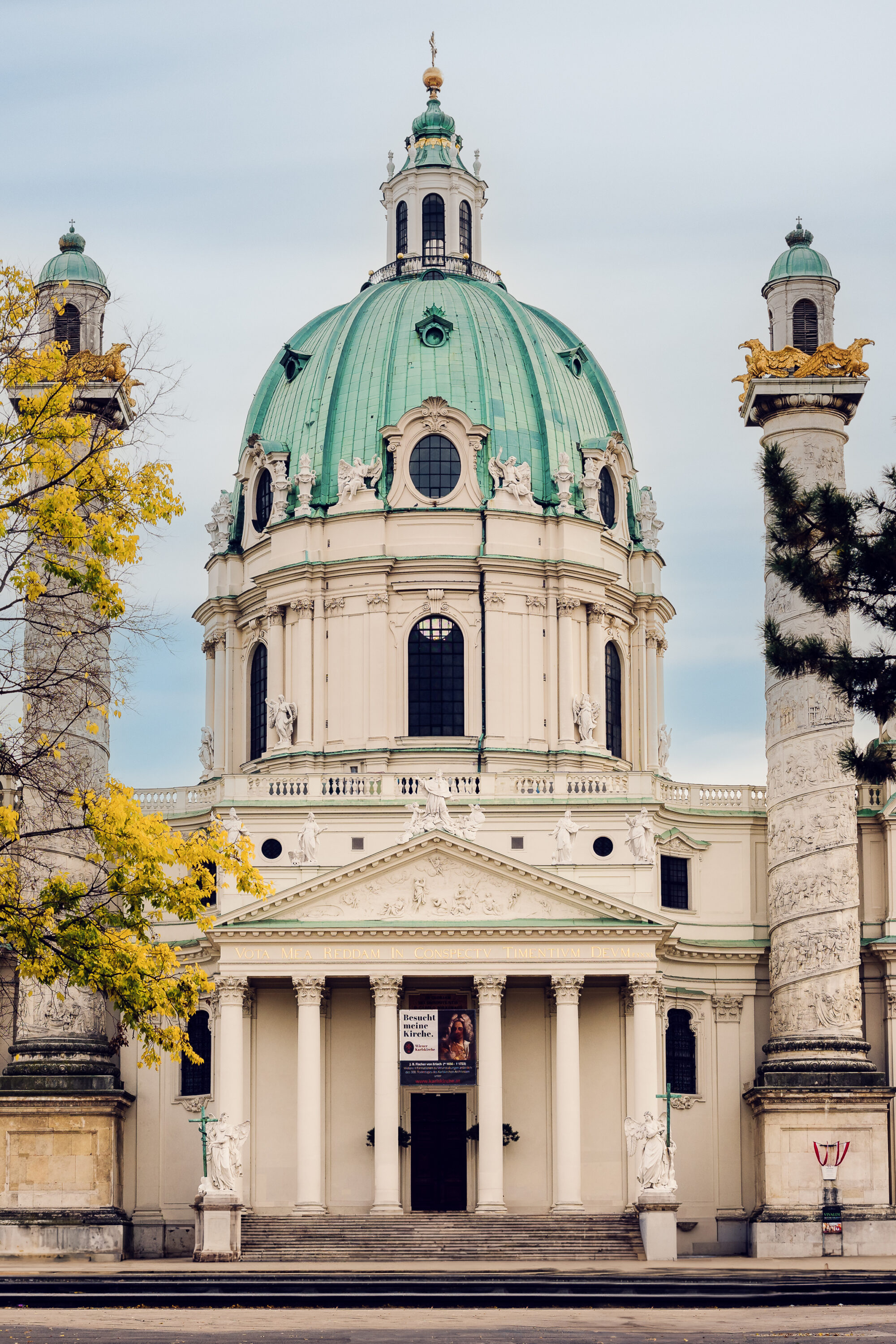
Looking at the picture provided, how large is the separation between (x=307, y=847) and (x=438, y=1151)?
10046 mm

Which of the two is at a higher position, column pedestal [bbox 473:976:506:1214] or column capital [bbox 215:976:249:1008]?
column capital [bbox 215:976:249:1008]

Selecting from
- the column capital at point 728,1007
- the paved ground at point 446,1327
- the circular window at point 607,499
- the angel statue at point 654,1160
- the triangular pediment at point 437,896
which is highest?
the circular window at point 607,499

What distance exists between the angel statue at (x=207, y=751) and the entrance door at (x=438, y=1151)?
17.2m

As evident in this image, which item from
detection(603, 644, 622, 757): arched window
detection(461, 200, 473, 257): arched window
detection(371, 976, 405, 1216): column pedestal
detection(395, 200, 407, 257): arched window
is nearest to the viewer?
detection(371, 976, 405, 1216): column pedestal

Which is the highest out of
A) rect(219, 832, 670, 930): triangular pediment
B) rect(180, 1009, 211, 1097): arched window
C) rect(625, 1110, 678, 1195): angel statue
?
rect(219, 832, 670, 930): triangular pediment

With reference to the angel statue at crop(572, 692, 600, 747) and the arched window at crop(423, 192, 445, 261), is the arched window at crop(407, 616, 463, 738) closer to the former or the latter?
the angel statue at crop(572, 692, 600, 747)

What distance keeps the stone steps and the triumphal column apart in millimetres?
5688

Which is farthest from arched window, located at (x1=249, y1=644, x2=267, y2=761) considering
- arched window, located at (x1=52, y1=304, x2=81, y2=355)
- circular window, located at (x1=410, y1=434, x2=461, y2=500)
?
arched window, located at (x1=52, y1=304, x2=81, y2=355)

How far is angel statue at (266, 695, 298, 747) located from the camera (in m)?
74.5

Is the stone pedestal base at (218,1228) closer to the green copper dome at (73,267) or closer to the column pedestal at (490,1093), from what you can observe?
the column pedestal at (490,1093)

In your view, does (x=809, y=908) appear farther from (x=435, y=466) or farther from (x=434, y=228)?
(x=434, y=228)

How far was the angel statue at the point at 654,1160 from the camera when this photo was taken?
60031 millimetres

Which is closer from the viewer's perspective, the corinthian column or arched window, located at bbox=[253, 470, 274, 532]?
the corinthian column

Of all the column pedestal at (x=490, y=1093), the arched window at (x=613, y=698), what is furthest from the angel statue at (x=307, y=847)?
the arched window at (x=613, y=698)
